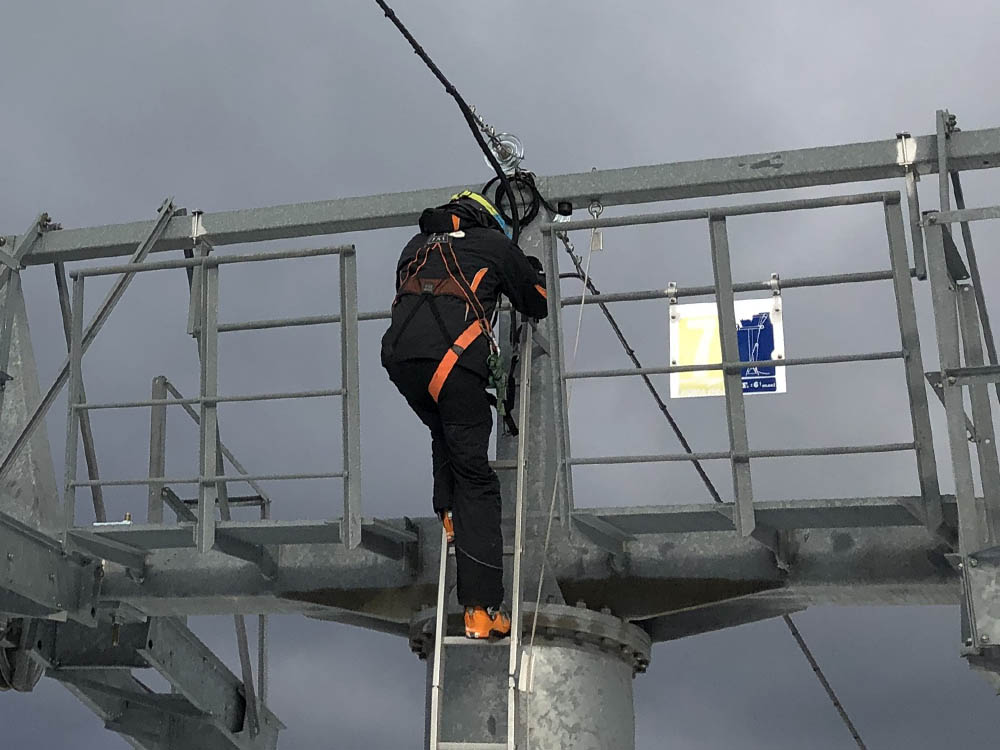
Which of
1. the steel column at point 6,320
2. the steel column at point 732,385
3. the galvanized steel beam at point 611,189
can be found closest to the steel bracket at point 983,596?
the steel column at point 732,385

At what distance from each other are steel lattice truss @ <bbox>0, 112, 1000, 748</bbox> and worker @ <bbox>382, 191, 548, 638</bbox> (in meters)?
0.35

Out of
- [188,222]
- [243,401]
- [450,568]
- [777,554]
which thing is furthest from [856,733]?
[188,222]

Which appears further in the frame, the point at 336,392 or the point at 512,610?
the point at 336,392

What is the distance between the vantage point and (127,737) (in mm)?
11672

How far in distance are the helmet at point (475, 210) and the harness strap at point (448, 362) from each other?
892 millimetres

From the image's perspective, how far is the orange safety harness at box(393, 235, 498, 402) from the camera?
7879 millimetres

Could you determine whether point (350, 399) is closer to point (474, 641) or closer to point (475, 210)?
point (475, 210)

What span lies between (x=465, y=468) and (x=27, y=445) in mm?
4006

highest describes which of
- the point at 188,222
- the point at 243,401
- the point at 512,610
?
the point at 188,222

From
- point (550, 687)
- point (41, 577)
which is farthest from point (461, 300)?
point (41, 577)

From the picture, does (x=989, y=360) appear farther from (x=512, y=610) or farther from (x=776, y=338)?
(x=512, y=610)

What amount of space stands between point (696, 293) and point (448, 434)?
5.51ft

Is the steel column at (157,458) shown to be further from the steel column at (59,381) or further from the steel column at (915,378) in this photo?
the steel column at (915,378)

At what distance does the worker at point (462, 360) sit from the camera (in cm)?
763
